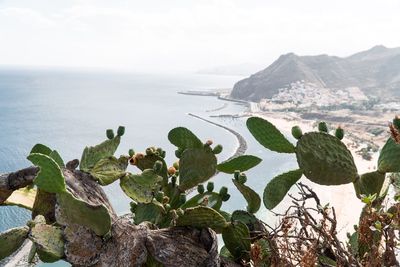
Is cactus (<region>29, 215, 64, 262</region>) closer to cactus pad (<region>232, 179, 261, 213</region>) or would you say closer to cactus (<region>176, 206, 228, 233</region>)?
cactus (<region>176, 206, 228, 233</region>)

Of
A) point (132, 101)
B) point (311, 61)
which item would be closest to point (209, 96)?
point (132, 101)

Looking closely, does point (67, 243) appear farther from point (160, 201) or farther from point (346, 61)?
point (346, 61)

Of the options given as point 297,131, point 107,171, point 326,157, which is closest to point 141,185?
point 107,171

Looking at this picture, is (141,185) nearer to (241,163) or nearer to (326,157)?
(241,163)

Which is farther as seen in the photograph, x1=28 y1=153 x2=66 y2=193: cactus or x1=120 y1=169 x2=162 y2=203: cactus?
x1=120 y1=169 x2=162 y2=203: cactus

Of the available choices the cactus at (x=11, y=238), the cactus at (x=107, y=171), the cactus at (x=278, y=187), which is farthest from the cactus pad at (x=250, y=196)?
the cactus at (x=11, y=238)

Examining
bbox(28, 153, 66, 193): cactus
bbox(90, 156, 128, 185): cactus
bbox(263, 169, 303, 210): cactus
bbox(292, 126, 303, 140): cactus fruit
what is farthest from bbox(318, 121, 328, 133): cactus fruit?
bbox(28, 153, 66, 193): cactus
